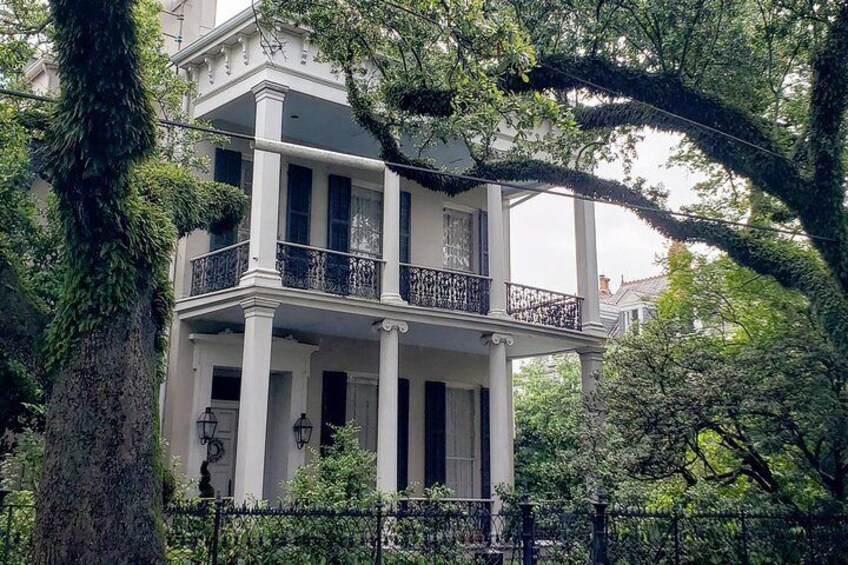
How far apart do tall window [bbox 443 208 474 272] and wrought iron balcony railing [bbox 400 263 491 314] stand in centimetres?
168

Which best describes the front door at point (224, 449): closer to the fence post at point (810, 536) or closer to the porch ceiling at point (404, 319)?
the porch ceiling at point (404, 319)

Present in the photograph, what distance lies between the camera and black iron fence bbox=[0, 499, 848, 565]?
7.74 meters

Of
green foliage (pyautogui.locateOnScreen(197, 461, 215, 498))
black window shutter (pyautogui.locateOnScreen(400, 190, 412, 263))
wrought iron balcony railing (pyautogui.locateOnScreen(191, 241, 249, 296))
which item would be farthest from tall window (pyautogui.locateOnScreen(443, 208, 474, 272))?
green foliage (pyautogui.locateOnScreen(197, 461, 215, 498))

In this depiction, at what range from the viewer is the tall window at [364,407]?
14.0m

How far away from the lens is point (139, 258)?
18.9 feet

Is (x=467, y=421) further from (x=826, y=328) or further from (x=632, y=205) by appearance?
(x=826, y=328)

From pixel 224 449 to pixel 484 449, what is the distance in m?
4.91

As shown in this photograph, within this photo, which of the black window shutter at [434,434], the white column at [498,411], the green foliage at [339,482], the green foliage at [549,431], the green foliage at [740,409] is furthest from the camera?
the black window shutter at [434,434]

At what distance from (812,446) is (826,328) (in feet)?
7.06

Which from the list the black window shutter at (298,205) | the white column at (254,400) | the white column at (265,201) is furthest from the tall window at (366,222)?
the white column at (254,400)

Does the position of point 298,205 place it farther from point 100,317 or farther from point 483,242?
point 100,317

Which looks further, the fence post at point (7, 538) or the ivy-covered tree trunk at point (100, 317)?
the fence post at point (7, 538)

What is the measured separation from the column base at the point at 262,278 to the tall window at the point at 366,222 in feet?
9.65

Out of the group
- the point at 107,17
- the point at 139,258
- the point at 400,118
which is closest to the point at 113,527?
the point at 139,258
